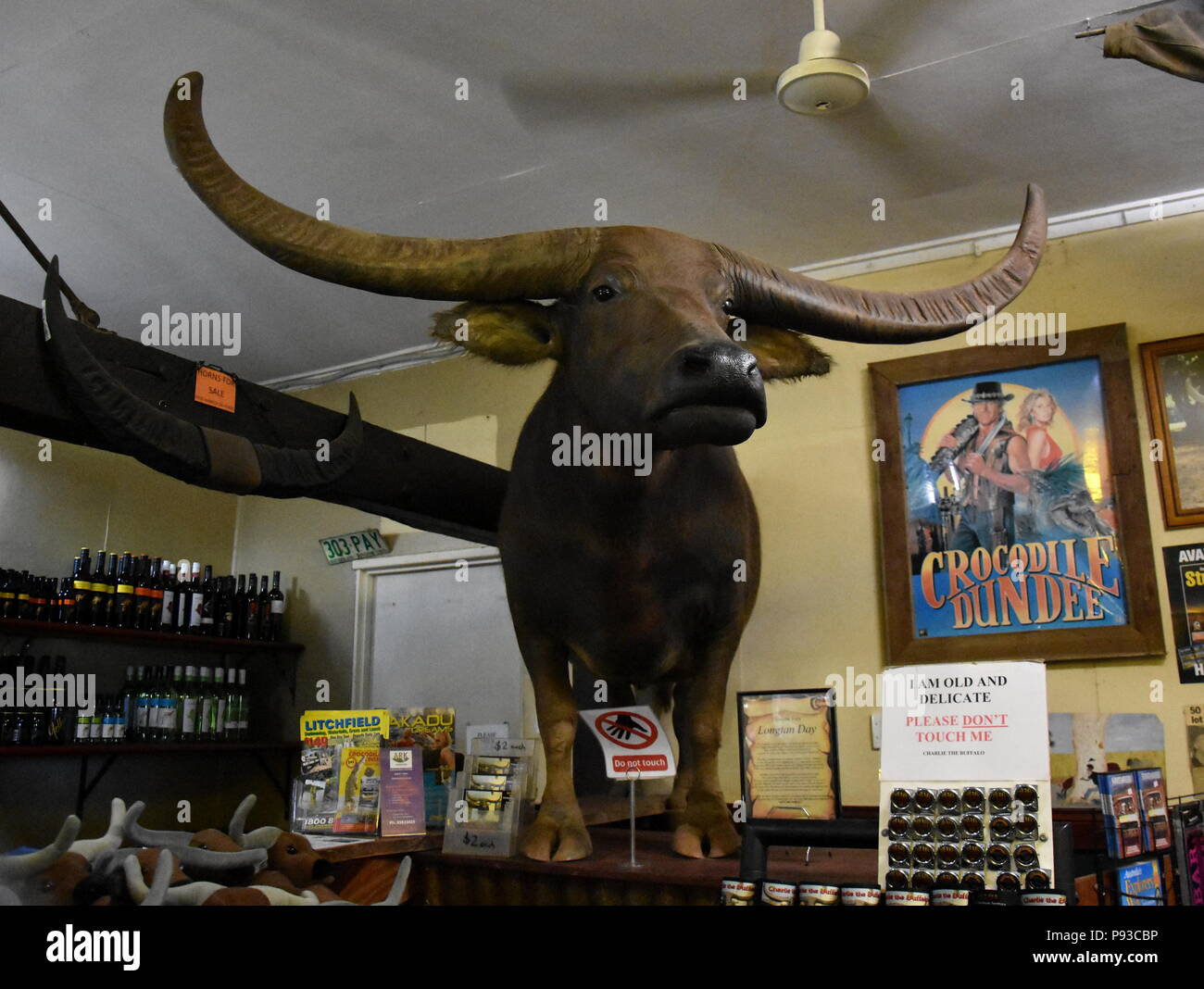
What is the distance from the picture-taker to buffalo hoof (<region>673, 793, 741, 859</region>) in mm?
1586

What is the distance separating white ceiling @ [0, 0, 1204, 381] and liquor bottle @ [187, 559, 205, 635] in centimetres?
152

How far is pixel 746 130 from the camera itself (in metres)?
2.81

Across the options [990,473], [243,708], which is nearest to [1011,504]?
[990,473]

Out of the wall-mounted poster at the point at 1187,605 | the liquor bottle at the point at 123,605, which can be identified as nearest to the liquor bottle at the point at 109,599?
the liquor bottle at the point at 123,605

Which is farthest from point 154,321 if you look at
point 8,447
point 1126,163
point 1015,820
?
point 1015,820

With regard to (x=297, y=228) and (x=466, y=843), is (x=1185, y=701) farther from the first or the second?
(x=297, y=228)

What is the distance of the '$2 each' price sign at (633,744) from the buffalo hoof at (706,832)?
11cm

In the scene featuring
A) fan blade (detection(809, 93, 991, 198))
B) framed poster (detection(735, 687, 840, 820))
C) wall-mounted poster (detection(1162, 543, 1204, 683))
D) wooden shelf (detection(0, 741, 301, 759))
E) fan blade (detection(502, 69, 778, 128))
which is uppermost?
fan blade (detection(502, 69, 778, 128))

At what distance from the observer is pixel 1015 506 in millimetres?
3152

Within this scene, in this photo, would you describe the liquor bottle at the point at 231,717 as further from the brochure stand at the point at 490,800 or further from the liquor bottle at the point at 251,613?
the brochure stand at the point at 490,800

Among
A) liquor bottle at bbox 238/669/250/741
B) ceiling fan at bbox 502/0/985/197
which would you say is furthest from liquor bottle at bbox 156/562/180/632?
ceiling fan at bbox 502/0/985/197

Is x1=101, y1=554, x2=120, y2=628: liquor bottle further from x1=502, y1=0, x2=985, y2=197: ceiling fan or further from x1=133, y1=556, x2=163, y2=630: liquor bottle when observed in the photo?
x1=502, y1=0, x2=985, y2=197: ceiling fan

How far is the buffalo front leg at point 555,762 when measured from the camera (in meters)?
1.58
